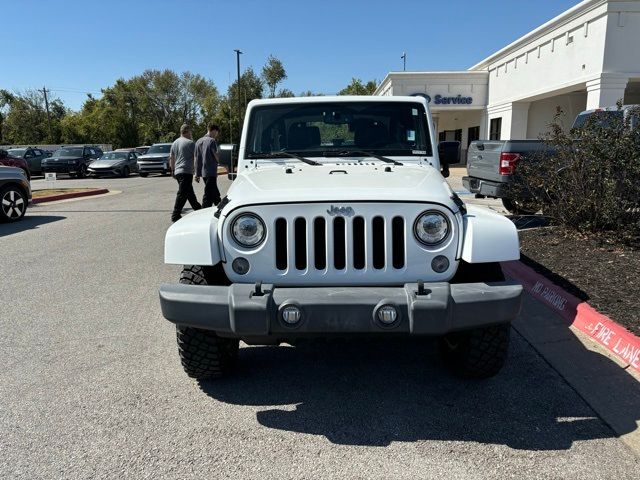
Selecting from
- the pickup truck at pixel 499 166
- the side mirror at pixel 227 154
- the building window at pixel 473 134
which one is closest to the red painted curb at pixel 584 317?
the pickup truck at pixel 499 166

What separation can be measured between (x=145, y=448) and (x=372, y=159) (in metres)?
Answer: 2.63

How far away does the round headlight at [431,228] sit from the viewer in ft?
9.77

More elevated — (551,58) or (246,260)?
(551,58)

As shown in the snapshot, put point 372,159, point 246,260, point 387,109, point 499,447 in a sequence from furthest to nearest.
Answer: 1. point 387,109
2. point 372,159
3. point 246,260
4. point 499,447

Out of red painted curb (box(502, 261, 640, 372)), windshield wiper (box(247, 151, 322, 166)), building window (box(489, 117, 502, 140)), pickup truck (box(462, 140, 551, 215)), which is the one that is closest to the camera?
red painted curb (box(502, 261, 640, 372))

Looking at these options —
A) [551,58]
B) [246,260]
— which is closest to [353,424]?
[246,260]

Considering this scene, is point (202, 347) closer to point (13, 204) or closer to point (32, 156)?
point (13, 204)

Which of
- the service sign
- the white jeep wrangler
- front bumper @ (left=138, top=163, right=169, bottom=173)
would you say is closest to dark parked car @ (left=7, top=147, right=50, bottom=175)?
front bumper @ (left=138, top=163, right=169, bottom=173)

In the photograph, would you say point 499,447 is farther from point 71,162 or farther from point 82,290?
point 71,162

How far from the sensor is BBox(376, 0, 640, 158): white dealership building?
1574cm

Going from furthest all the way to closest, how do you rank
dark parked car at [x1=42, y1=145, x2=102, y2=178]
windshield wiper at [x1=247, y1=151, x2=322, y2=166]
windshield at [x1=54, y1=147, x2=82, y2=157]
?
windshield at [x1=54, y1=147, x2=82, y2=157]
dark parked car at [x1=42, y1=145, x2=102, y2=178]
windshield wiper at [x1=247, y1=151, x2=322, y2=166]

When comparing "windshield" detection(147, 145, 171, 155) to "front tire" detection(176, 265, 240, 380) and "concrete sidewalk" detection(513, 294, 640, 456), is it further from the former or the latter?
"front tire" detection(176, 265, 240, 380)

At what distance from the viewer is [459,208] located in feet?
10.2

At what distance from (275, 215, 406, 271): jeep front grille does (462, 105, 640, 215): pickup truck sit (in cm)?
517
